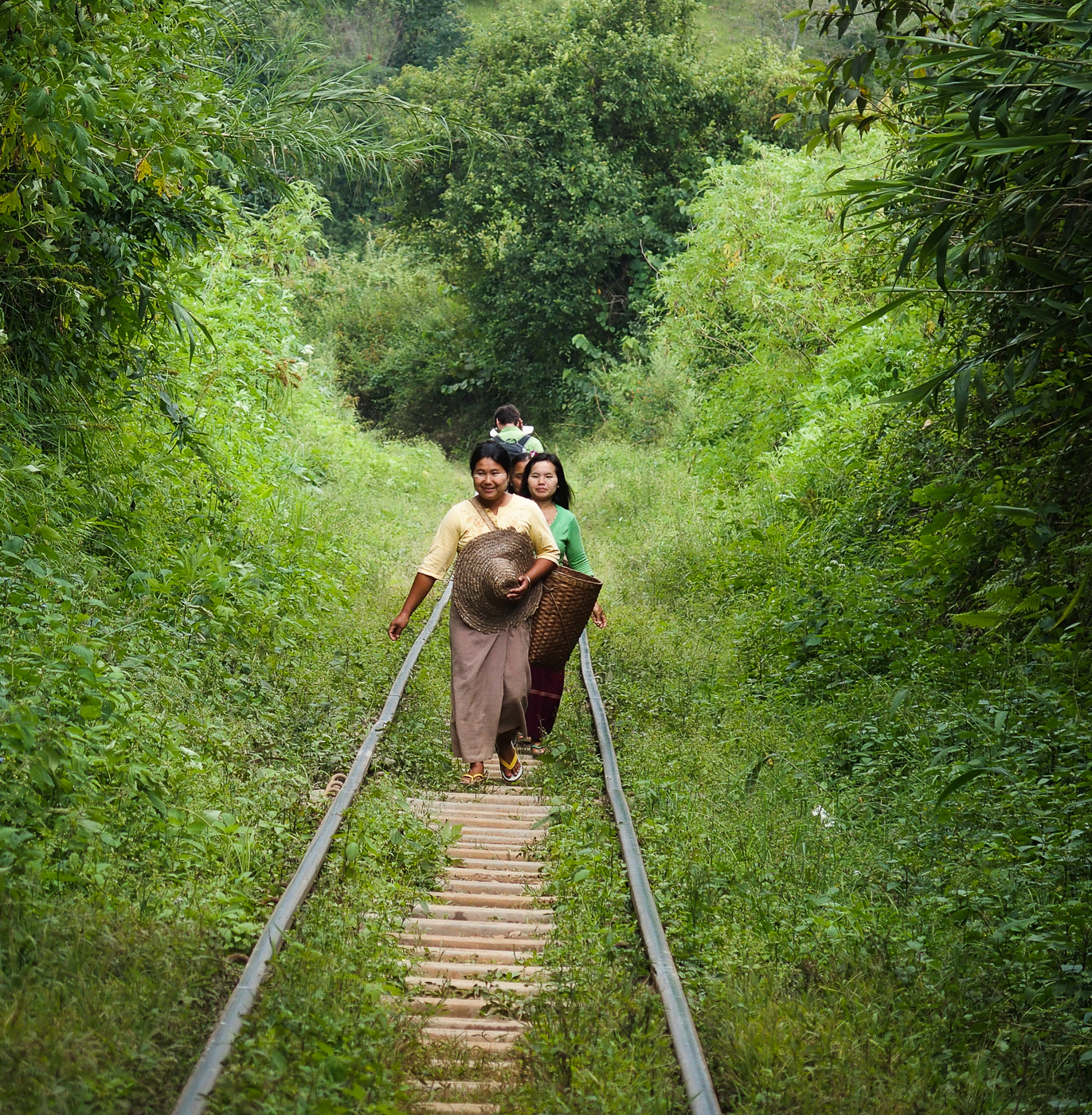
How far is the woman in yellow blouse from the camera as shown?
7.35 metres

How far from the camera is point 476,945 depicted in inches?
213

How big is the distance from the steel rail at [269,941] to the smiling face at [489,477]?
5.65ft

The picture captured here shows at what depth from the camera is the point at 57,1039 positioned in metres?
3.74

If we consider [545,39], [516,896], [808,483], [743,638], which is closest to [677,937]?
[516,896]

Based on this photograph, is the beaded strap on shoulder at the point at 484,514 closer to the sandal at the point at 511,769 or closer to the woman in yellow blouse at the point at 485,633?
the woman in yellow blouse at the point at 485,633

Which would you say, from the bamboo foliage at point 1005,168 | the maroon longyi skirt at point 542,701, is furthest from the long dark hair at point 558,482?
the bamboo foliage at point 1005,168

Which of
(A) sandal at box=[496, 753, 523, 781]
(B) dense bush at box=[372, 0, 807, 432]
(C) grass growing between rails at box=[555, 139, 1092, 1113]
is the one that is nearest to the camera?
(C) grass growing between rails at box=[555, 139, 1092, 1113]

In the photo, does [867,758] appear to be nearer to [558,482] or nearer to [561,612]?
[561,612]

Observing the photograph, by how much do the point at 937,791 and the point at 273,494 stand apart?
358 inches

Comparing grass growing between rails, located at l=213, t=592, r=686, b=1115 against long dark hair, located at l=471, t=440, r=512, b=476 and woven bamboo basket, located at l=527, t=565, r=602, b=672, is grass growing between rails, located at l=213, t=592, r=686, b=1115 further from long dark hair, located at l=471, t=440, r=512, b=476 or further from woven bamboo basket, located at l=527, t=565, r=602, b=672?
long dark hair, located at l=471, t=440, r=512, b=476

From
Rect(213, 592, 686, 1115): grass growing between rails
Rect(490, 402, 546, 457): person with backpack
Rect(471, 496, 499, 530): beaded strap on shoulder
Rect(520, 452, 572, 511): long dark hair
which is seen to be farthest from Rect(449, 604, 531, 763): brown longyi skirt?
Rect(490, 402, 546, 457): person with backpack

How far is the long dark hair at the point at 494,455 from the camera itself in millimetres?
7277

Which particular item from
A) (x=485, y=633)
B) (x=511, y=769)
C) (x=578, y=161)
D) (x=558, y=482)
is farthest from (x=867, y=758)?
(x=578, y=161)

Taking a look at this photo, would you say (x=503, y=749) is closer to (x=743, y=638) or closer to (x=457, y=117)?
(x=743, y=638)
